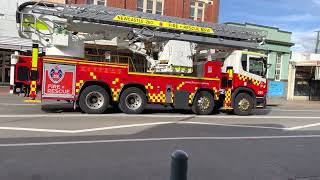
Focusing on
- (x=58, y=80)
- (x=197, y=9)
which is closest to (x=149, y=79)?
(x=58, y=80)

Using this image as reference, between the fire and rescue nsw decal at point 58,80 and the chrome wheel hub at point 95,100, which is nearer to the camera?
the fire and rescue nsw decal at point 58,80

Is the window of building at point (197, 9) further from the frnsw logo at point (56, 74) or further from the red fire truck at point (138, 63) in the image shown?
the frnsw logo at point (56, 74)

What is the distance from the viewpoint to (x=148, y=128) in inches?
454

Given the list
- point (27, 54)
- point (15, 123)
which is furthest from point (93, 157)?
point (27, 54)

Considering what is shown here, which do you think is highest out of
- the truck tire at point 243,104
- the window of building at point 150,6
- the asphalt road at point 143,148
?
the window of building at point 150,6

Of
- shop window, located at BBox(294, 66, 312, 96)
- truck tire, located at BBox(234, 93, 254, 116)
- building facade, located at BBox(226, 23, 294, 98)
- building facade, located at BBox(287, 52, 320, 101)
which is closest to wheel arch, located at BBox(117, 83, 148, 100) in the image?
truck tire, located at BBox(234, 93, 254, 116)

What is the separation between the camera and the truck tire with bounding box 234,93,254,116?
17.4 metres

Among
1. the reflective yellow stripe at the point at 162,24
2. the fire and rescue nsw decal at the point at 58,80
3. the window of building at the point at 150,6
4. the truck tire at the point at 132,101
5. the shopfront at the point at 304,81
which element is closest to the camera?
the fire and rescue nsw decal at the point at 58,80

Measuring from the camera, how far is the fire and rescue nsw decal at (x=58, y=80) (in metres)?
13.8

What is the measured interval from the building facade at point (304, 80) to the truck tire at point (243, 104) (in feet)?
63.6

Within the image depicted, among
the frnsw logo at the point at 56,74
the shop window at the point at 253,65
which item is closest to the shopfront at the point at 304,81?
the shop window at the point at 253,65

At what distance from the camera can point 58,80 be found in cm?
1390

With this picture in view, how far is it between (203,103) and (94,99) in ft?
15.6

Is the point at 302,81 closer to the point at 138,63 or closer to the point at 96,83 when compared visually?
the point at 138,63
